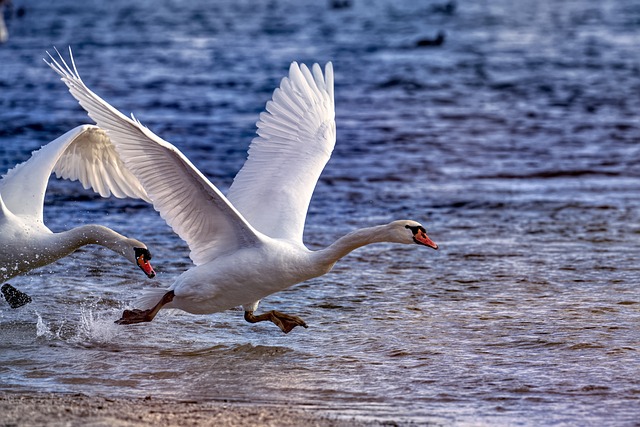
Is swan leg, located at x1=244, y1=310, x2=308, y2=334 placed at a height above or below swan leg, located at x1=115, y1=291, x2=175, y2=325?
below

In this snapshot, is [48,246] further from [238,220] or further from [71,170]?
[238,220]

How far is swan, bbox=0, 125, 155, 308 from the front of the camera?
26.5 ft

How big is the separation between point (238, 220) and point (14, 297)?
2241 mm

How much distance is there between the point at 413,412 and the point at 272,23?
4322 centimetres

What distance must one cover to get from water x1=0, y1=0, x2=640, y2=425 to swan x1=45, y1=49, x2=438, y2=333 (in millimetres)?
445

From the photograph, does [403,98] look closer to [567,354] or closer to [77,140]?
[77,140]

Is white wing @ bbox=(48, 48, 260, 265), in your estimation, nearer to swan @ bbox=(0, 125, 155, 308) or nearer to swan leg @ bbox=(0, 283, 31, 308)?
swan @ bbox=(0, 125, 155, 308)

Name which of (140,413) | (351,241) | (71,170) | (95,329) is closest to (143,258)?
(95,329)

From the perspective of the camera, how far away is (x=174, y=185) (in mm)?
7031

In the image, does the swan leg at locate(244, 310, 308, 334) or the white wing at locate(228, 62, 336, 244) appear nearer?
the swan leg at locate(244, 310, 308, 334)

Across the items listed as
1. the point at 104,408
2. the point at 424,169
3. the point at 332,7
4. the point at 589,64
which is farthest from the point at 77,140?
the point at 332,7

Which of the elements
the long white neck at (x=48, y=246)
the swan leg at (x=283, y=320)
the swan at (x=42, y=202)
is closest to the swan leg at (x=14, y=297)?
the swan at (x=42, y=202)

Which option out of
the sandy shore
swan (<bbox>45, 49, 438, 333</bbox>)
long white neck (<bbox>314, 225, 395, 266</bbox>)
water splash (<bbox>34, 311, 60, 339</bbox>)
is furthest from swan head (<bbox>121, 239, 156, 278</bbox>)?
the sandy shore

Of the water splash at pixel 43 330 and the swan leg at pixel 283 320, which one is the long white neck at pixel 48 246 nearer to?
the water splash at pixel 43 330
